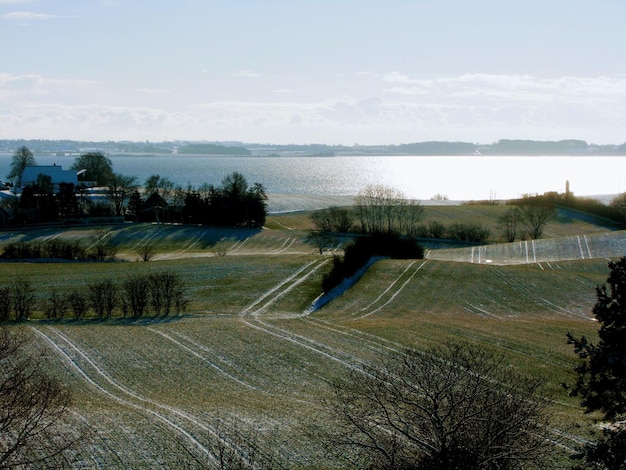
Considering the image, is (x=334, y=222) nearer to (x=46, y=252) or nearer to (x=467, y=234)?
(x=467, y=234)

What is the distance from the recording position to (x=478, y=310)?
48.0m

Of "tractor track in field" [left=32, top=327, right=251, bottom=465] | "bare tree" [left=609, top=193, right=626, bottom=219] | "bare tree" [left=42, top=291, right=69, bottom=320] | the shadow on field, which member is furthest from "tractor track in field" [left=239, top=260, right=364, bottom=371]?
"bare tree" [left=609, top=193, right=626, bottom=219]

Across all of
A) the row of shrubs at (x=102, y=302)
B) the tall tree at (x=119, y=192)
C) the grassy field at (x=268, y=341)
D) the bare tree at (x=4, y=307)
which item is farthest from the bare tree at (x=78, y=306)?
the tall tree at (x=119, y=192)

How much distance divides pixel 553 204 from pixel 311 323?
3428 inches

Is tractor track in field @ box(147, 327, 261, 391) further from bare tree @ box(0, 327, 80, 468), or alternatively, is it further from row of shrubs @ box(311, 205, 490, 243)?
row of shrubs @ box(311, 205, 490, 243)

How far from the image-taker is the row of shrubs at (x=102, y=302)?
148ft

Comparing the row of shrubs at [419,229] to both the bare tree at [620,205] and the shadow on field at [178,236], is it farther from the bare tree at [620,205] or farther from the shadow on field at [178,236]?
the bare tree at [620,205]

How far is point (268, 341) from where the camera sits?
36.8m

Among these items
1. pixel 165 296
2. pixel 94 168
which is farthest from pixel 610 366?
pixel 94 168

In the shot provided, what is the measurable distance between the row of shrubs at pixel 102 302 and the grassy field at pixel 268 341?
1943mm

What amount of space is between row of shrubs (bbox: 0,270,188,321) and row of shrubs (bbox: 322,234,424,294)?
13615 millimetres

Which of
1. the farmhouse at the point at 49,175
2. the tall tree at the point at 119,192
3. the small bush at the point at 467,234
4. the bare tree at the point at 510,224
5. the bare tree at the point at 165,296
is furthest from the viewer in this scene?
the farmhouse at the point at 49,175

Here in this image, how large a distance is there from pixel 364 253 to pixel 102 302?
2761 centimetres

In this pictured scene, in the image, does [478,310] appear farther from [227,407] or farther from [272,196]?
[272,196]
